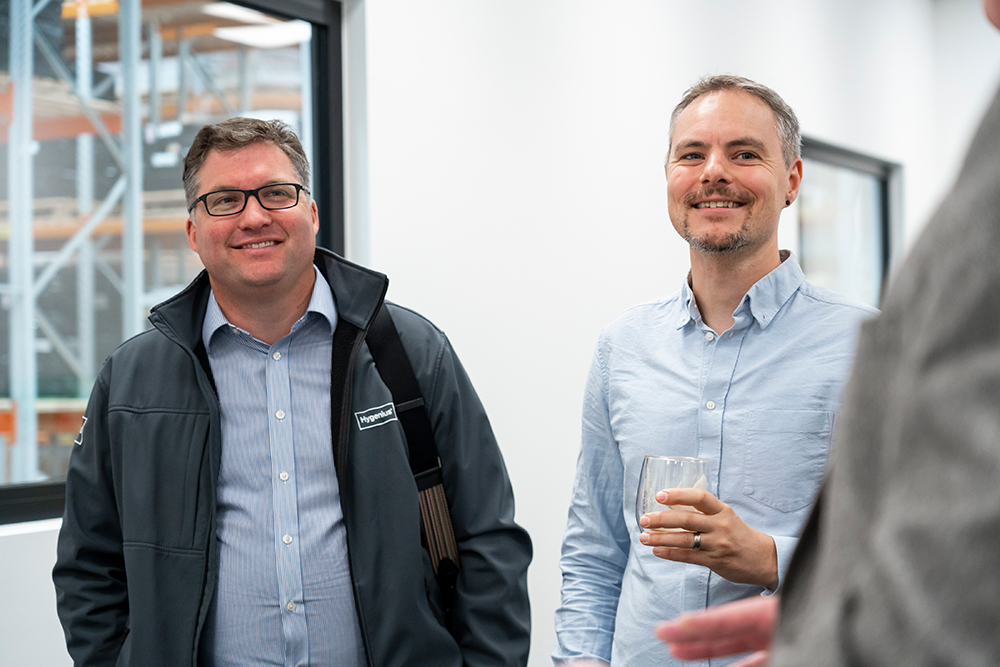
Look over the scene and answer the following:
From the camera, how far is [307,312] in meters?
1.80

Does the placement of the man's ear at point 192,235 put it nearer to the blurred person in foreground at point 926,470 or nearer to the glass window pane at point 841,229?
the blurred person in foreground at point 926,470

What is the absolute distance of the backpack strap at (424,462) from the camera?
1745mm

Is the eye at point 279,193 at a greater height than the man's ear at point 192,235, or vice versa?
the eye at point 279,193

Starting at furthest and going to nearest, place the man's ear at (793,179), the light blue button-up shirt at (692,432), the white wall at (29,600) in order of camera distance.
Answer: the white wall at (29,600)
the man's ear at (793,179)
the light blue button-up shirt at (692,432)

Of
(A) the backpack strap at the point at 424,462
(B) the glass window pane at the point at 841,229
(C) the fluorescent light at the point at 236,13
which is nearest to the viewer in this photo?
(A) the backpack strap at the point at 424,462

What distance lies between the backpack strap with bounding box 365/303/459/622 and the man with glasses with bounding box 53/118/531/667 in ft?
0.08

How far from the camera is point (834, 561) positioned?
36cm

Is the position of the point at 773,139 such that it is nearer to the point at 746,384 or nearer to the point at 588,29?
the point at 746,384

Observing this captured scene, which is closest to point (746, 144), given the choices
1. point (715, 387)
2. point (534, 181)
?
point (715, 387)

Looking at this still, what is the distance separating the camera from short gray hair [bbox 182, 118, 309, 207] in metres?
1.82

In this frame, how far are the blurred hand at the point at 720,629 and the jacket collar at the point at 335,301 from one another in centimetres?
136

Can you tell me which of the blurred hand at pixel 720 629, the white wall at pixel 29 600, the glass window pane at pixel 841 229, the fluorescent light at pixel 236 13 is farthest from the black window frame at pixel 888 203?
the blurred hand at pixel 720 629

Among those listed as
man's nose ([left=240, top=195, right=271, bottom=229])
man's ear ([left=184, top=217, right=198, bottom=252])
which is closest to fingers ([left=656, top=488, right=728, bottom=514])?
man's nose ([left=240, top=195, right=271, bottom=229])

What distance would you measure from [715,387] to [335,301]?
820 mm
